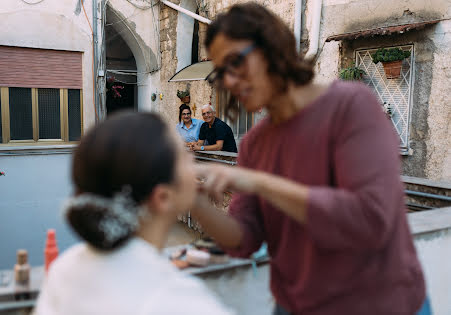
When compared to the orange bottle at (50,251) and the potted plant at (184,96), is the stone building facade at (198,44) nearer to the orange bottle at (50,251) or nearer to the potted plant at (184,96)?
the potted plant at (184,96)

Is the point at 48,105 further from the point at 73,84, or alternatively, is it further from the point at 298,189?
the point at 298,189

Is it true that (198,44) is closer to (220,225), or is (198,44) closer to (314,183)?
(220,225)

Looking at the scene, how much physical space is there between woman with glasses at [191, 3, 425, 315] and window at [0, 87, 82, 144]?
11.9 m

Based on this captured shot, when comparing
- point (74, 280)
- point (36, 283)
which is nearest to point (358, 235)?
point (74, 280)

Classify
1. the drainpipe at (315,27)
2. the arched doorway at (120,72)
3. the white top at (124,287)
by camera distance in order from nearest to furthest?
the white top at (124,287), the drainpipe at (315,27), the arched doorway at (120,72)

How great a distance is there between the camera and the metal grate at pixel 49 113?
12180 mm

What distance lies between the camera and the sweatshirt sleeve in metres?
1.05

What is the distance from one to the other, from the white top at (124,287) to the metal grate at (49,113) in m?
12.3

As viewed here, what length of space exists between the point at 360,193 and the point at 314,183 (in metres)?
0.17

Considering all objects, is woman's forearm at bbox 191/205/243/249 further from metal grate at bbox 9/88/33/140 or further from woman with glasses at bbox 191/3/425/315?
metal grate at bbox 9/88/33/140

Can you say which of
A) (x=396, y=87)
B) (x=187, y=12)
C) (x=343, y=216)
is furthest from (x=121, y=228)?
(x=187, y=12)

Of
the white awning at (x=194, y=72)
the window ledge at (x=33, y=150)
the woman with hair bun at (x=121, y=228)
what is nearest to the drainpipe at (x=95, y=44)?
the white awning at (x=194, y=72)

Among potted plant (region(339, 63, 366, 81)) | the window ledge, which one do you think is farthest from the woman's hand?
potted plant (region(339, 63, 366, 81))

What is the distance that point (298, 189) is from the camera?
42.3 inches
